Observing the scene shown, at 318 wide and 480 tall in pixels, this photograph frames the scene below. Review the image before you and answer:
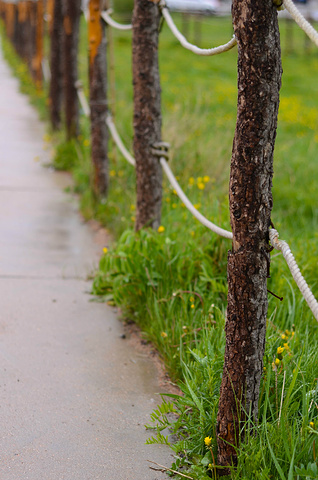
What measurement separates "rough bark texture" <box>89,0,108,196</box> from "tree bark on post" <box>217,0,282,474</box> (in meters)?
3.40

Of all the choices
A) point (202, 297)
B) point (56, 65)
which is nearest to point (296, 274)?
point (202, 297)

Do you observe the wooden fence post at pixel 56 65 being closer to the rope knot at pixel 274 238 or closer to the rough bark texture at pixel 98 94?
the rough bark texture at pixel 98 94

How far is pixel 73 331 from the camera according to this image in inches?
139

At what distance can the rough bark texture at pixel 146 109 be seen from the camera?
393 cm

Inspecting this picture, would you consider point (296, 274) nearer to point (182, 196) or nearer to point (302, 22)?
point (302, 22)

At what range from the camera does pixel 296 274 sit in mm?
2057

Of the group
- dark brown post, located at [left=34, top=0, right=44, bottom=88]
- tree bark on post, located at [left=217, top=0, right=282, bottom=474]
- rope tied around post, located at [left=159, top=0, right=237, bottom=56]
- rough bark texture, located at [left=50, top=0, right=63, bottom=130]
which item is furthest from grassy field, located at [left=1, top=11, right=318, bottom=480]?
dark brown post, located at [left=34, top=0, right=44, bottom=88]

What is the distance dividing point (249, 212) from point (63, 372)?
54.0 inches

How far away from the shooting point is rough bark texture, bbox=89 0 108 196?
550 cm

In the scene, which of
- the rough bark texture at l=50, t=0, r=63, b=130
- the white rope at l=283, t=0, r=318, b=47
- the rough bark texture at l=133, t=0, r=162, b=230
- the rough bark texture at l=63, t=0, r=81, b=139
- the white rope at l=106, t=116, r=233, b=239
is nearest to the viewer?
the white rope at l=283, t=0, r=318, b=47

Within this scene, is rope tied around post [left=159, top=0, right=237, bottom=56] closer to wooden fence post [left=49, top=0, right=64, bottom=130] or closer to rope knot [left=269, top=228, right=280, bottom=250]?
rope knot [left=269, top=228, right=280, bottom=250]

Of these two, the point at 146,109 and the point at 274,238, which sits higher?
the point at 146,109

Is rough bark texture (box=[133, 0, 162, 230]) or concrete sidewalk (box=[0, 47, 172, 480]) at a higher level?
rough bark texture (box=[133, 0, 162, 230])

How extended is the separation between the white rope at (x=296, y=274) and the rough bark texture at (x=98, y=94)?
3.48 m
